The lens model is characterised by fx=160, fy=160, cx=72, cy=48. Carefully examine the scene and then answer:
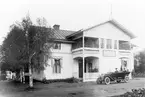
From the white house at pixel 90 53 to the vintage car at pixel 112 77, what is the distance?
3320 millimetres

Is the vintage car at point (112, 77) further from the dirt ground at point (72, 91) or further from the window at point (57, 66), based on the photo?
the window at point (57, 66)

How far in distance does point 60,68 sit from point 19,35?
868 cm

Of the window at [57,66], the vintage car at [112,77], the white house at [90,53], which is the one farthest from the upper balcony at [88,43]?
the vintage car at [112,77]

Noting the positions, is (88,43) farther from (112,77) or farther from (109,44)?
(112,77)

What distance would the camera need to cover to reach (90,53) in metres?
21.2

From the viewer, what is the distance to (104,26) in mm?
22844

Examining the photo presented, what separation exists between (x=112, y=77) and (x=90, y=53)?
476 cm

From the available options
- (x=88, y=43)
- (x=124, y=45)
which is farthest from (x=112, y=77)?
(x=124, y=45)

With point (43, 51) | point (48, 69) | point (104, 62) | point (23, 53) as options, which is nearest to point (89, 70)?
point (104, 62)

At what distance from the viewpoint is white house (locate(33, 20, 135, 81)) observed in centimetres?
2120

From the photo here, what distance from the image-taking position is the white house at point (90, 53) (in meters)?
21.2

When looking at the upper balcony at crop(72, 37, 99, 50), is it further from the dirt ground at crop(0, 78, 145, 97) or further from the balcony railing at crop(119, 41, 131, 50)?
the dirt ground at crop(0, 78, 145, 97)

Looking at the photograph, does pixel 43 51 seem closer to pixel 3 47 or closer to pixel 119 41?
pixel 3 47

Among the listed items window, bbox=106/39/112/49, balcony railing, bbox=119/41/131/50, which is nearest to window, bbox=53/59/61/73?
window, bbox=106/39/112/49
